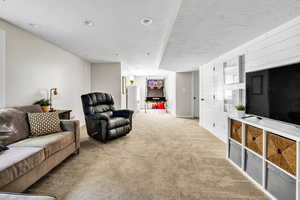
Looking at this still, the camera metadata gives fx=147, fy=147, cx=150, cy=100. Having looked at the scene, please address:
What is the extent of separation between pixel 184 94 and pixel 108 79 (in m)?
3.39

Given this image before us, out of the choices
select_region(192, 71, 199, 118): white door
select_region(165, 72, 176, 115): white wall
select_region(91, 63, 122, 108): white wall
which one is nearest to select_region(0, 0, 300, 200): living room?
select_region(91, 63, 122, 108): white wall

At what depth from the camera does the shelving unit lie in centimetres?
135

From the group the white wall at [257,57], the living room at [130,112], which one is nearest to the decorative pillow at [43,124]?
the living room at [130,112]

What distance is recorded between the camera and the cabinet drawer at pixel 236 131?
2.16 metres

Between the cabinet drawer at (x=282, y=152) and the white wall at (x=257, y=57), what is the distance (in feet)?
3.26

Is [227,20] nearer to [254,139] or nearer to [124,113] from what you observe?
[254,139]

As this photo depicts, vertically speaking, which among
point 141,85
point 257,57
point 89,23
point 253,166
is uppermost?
point 89,23

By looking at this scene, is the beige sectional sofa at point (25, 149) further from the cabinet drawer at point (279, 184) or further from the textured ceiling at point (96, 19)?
the cabinet drawer at point (279, 184)

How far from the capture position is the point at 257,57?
7.77 feet

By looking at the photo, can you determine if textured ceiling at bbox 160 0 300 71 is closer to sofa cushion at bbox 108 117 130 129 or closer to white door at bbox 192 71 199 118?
sofa cushion at bbox 108 117 130 129

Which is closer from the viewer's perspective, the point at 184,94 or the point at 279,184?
the point at 279,184

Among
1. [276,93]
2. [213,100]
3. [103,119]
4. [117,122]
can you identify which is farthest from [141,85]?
[276,93]

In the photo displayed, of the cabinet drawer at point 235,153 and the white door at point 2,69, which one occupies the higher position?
the white door at point 2,69

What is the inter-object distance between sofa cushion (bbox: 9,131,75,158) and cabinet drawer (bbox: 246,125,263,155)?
8.60 feet
